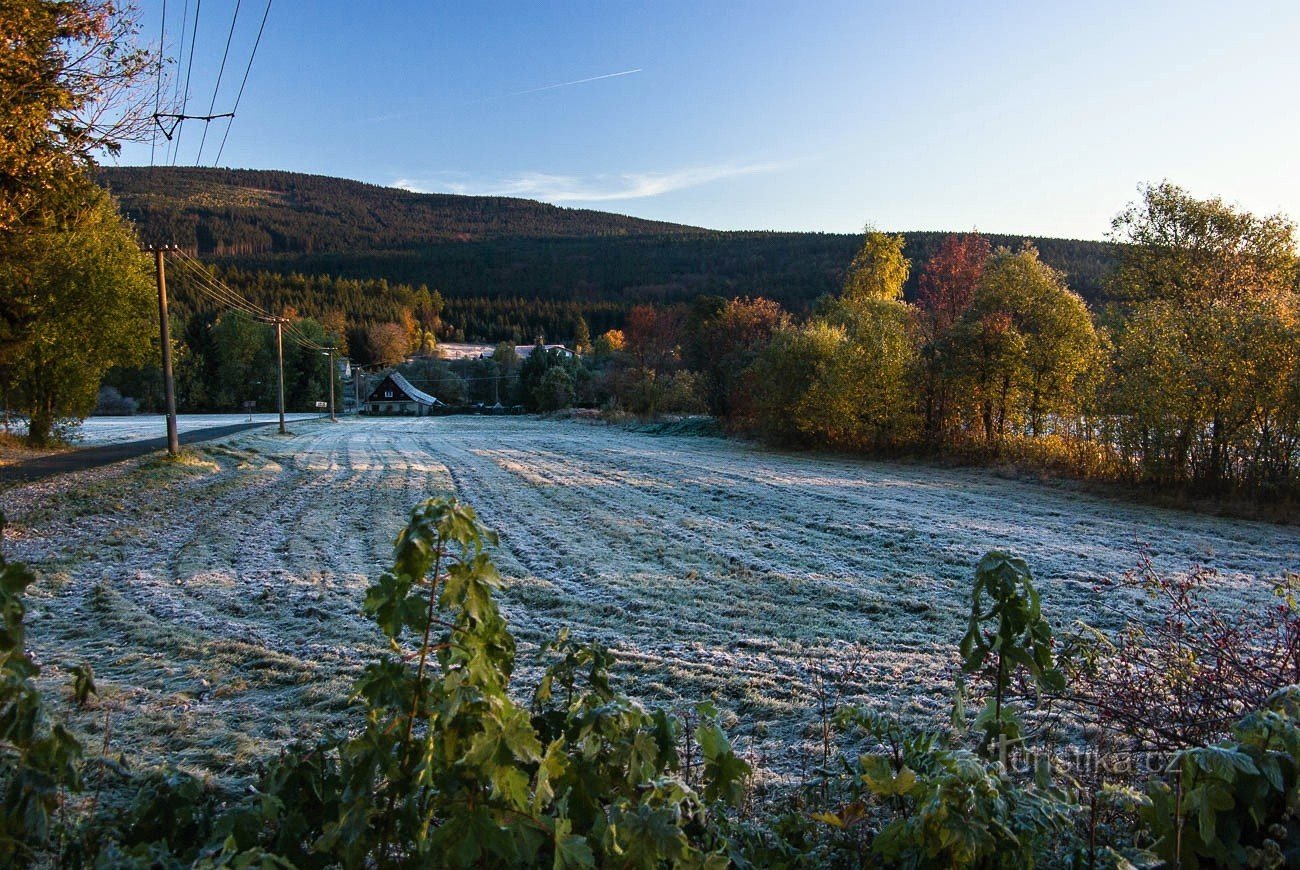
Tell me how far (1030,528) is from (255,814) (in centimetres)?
1219

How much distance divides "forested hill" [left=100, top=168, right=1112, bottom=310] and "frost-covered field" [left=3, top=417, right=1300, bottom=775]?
77.7 meters

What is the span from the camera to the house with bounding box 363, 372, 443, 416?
296ft

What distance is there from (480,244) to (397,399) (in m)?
91.3

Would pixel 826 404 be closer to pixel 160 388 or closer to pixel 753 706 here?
pixel 753 706

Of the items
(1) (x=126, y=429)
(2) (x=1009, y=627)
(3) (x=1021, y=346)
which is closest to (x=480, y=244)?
(1) (x=126, y=429)

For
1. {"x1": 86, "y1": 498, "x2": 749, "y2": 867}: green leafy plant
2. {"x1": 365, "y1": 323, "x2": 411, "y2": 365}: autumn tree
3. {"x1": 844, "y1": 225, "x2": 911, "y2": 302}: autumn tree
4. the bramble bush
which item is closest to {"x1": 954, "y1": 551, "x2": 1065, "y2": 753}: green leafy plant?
the bramble bush

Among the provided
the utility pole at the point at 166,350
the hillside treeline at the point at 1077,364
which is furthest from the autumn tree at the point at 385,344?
the utility pole at the point at 166,350

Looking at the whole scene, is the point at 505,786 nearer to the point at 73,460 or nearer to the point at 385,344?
the point at 73,460

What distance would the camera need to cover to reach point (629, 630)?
6.52 m

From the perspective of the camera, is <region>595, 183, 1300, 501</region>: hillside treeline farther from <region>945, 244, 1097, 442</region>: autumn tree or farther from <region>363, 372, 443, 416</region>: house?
<region>363, 372, 443, 416</region>: house

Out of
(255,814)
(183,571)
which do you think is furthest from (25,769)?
(183,571)

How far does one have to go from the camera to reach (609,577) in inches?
338

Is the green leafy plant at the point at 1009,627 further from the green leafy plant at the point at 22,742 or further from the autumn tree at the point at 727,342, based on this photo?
the autumn tree at the point at 727,342

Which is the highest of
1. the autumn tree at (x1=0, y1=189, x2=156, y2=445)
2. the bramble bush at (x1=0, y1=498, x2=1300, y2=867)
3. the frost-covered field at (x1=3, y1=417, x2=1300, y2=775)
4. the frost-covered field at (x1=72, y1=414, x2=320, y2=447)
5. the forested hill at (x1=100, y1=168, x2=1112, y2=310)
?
the forested hill at (x1=100, y1=168, x2=1112, y2=310)
